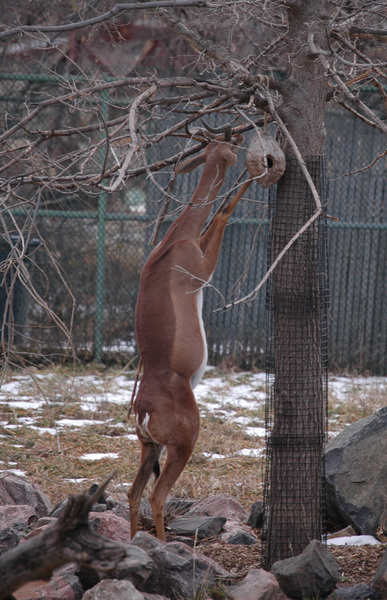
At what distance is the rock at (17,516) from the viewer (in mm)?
4199

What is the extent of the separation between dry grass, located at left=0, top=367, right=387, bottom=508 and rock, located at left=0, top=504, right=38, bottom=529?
9.2 inches

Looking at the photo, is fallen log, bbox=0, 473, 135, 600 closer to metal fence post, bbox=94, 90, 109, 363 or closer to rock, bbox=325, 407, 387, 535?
rock, bbox=325, 407, 387, 535

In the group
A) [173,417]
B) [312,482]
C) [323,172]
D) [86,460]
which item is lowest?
[86,460]

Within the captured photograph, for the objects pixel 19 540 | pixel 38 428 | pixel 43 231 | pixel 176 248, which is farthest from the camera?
pixel 43 231

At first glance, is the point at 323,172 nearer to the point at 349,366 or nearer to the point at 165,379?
the point at 165,379

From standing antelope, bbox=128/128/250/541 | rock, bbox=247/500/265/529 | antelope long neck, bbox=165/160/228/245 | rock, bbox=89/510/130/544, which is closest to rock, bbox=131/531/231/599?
standing antelope, bbox=128/128/250/541

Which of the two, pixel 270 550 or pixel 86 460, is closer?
pixel 270 550

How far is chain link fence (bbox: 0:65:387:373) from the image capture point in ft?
31.9

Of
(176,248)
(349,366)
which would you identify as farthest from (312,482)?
(349,366)

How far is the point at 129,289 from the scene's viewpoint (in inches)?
389

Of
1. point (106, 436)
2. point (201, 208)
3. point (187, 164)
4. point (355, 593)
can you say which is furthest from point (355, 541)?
point (106, 436)

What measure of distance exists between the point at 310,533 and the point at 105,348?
6.38 meters

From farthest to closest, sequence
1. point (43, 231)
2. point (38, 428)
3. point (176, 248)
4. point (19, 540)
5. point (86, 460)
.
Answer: point (43, 231) → point (38, 428) → point (86, 460) → point (176, 248) → point (19, 540)

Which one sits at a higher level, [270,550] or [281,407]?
[281,407]
